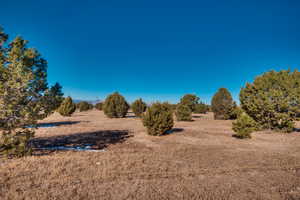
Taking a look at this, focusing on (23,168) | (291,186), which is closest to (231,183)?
(291,186)

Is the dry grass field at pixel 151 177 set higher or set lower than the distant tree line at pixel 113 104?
lower

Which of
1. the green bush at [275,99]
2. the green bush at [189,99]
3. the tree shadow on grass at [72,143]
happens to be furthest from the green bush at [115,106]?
the green bush at [275,99]

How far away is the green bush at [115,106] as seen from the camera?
37.6m

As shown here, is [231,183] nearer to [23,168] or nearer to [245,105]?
[23,168]

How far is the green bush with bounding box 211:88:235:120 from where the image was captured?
34.6m

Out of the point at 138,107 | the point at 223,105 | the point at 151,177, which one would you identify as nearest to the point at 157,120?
the point at 151,177

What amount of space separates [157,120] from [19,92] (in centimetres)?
1126

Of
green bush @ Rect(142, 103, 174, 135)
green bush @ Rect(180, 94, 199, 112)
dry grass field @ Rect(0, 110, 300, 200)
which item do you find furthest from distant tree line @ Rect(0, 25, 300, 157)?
green bush @ Rect(180, 94, 199, 112)

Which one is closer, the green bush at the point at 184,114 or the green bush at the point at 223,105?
the green bush at the point at 184,114

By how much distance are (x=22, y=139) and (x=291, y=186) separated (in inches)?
457

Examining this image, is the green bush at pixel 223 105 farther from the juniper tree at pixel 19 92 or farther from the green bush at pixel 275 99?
the juniper tree at pixel 19 92

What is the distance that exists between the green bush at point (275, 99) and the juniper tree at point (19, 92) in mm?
21141

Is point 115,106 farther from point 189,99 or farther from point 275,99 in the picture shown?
point 275,99

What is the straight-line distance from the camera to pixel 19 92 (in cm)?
790
